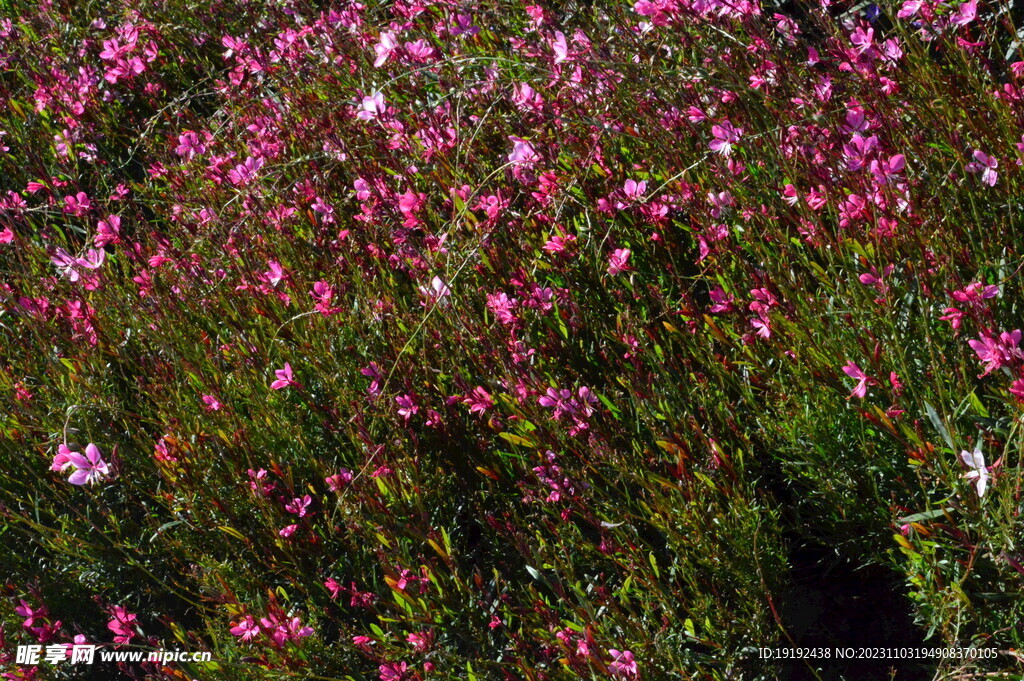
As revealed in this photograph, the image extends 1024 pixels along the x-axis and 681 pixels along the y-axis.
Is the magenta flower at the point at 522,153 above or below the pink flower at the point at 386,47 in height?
below

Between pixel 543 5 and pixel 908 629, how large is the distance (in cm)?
222

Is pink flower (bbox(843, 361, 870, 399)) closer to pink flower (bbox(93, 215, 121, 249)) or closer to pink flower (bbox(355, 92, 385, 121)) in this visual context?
pink flower (bbox(355, 92, 385, 121))

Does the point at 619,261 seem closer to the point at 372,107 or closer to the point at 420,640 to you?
the point at 372,107

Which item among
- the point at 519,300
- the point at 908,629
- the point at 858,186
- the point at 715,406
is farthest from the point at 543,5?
the point at 908,629

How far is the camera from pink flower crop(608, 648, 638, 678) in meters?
1.99

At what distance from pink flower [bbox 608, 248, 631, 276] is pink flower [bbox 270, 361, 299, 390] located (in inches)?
41.9

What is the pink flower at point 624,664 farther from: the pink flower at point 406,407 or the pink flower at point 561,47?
the pink flower at point 561,47

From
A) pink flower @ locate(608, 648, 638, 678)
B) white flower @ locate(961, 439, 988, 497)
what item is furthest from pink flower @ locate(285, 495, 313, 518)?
white flower @ locate(961, 439, 988, 497)

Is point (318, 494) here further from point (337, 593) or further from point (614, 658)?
point (614, 658)

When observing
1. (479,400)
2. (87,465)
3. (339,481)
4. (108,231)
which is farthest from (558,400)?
(108,231)

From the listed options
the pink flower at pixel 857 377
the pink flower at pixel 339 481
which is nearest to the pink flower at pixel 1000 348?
the pink flower at pixel 857 377

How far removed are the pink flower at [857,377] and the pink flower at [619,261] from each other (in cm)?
74

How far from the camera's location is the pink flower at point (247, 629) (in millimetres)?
2279

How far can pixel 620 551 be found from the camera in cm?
217
